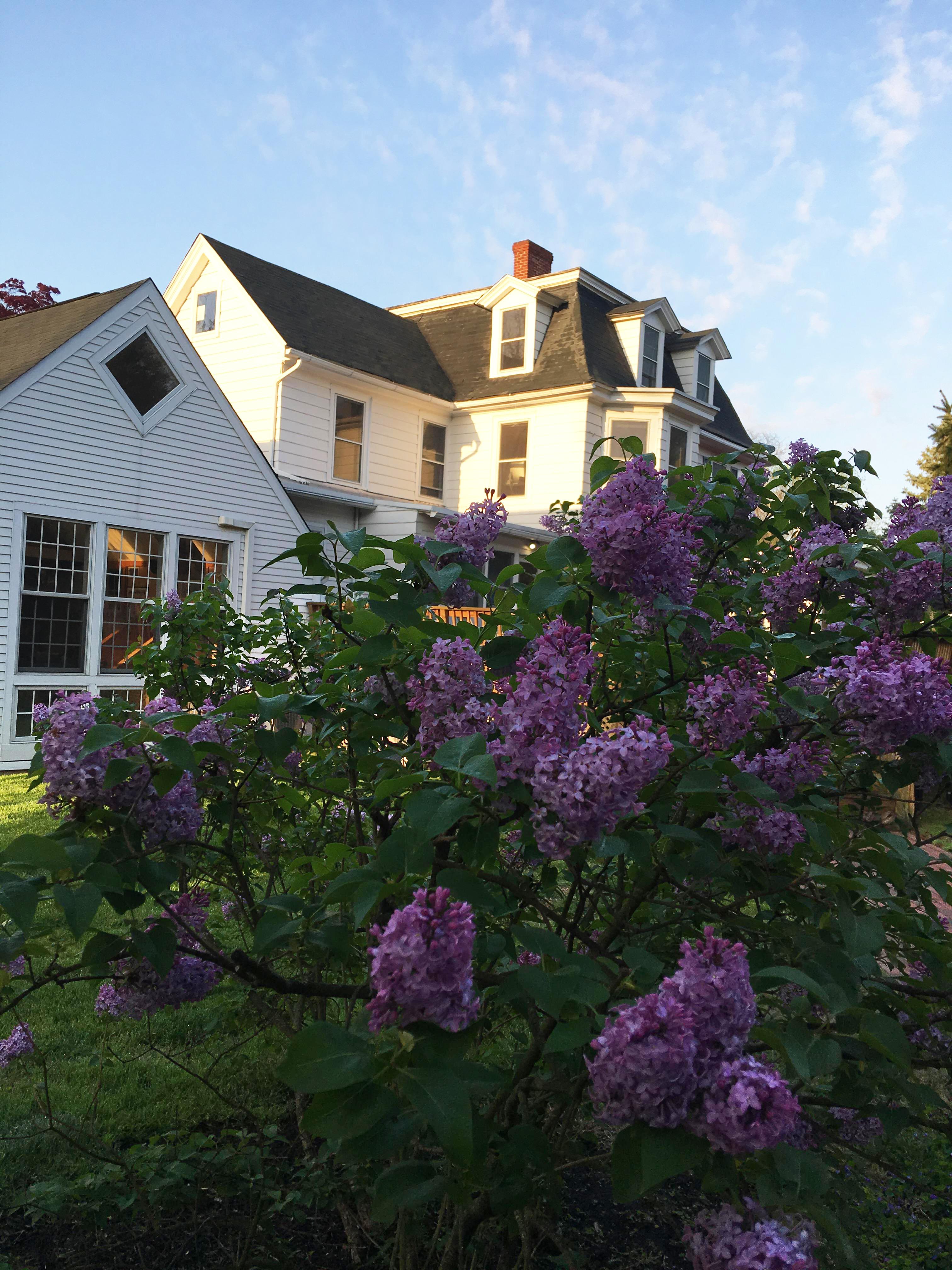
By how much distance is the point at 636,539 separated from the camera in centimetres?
165

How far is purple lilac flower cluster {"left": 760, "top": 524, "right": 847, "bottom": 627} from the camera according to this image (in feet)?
7.61

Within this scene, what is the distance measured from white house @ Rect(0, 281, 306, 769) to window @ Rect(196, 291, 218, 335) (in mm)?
4285

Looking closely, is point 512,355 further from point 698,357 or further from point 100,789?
point 100,789

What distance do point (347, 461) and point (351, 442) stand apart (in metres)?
0.33

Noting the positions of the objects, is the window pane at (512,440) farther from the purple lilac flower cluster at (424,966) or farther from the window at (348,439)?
the purple lilac flower cluster at (424,966)

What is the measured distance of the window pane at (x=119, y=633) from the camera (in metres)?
11.6

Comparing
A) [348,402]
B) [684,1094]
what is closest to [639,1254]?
[684,1094]

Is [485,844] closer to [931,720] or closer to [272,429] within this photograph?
[931,720]

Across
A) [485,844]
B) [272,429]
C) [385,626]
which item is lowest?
[485,844]

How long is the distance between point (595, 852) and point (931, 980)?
2.98 ft

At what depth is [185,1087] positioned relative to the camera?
3432mm

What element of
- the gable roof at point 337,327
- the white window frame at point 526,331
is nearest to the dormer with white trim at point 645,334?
the white window frame at point 526,331

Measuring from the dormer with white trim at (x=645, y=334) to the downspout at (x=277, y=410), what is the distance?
6.89 meters

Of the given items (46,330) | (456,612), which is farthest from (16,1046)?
(46,330)
